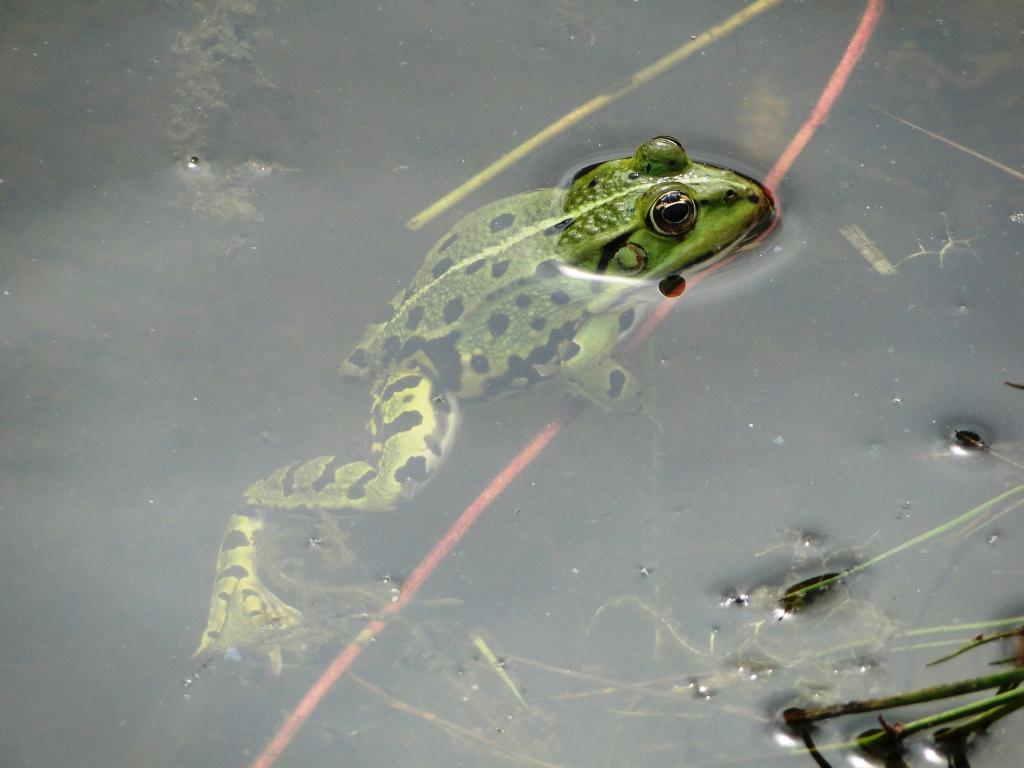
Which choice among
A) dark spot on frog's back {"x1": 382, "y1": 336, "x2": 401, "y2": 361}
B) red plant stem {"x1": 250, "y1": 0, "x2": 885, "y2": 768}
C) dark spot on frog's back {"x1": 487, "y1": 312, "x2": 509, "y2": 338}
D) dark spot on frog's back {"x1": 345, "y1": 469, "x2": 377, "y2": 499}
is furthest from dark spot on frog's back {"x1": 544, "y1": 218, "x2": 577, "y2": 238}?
dark spot on frog's back {"x1": 345, "y1": 469, "x2": 377, "y2": 499}

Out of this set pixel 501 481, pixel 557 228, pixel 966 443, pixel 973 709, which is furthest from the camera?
pixel 557 228

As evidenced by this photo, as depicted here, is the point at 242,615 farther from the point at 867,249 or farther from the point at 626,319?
the point at 867,249

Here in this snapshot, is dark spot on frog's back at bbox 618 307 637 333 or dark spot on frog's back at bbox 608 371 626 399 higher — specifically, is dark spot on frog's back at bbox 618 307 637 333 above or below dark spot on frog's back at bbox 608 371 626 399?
above

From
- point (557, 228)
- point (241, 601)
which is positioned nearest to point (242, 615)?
point (241, 601)

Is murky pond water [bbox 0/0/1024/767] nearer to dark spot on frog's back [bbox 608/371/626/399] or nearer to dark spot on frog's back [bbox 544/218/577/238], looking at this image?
dark spot on frog's back [bbox 608/371/626/399]

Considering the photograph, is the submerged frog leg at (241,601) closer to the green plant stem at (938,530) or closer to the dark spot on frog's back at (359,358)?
the dark spot on frog's back at (359,358)

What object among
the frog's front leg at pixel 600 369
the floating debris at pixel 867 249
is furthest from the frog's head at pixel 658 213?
the floating debris at pixel 867 249
